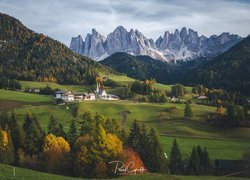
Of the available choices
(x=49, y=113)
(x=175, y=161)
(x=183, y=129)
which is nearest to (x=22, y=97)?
(x=49, y=113)

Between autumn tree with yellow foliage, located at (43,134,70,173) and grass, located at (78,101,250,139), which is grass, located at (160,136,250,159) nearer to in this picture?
grass, located at (78,101,250,139)

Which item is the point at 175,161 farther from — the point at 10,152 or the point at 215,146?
the point at 10,152

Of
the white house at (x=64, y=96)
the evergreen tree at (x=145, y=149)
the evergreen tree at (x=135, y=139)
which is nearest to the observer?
the evergreen tree at (x=145, y=149)

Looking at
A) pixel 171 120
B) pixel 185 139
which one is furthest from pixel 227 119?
pixel 185 139

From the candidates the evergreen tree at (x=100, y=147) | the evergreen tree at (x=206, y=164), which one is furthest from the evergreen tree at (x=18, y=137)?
the evergreen tree at (x=206, y=164)

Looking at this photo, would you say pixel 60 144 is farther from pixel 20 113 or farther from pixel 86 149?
pixel 20 113

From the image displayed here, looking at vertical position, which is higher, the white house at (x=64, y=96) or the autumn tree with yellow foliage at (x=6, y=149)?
the white house at (x=64, y=96)

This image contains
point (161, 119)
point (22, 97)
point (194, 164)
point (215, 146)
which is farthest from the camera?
point (22, 97)

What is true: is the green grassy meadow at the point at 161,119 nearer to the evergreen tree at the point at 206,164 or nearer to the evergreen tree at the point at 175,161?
the evergreen tree at the point at 206,164

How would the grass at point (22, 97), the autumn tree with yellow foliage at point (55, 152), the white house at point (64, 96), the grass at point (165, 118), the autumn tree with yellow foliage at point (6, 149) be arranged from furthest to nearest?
the white house at point (64, 96), the grass at point (22, 97), the grass at point (165, 118), the autumn tree with yellow foliage at point (6, 149), the autumn tree with yellow foliage at point (55, 152)

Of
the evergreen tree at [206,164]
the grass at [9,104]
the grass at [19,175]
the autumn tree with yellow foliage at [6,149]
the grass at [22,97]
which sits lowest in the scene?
Result: the evergreen tree at [206,164]

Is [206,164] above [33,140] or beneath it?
beneath

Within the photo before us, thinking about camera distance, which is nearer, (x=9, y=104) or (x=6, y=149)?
(x=6, y=149)

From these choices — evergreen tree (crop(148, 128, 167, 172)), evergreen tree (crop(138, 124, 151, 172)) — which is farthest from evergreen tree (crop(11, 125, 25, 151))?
evergreen tree (crop(148, 128, 167, 172))
